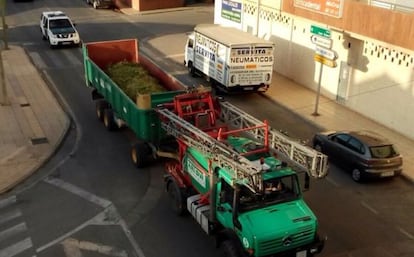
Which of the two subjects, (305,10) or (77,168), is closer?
(77,168)

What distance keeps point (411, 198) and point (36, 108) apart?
1641 cm

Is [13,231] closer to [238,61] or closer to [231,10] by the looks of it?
[238,61]

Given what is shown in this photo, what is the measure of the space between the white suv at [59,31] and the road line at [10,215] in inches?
827

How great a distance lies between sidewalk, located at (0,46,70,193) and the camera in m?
18.7

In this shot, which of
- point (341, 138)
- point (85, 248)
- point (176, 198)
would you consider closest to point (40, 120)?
point (176, 198)

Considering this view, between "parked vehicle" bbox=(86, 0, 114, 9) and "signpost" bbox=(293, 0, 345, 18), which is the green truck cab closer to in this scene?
"signpost" bbox=(293, 0, 345, 18)

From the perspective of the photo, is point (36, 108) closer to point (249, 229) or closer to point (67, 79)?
point (67, 79)

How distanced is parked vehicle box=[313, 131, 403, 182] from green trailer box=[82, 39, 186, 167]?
19.8ft

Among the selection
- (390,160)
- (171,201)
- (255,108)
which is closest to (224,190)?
(171,201)

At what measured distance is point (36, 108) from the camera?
953 inches

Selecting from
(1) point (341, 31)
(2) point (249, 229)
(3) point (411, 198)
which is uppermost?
(1) point (341, 31)

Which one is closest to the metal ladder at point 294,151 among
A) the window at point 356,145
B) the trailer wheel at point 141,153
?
the trailer wheel at point 141,153

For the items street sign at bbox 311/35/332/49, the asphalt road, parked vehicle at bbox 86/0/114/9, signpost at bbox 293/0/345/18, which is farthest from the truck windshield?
parked vehicle at bbox 86/0/114/9

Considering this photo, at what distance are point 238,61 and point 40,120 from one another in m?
9.56
